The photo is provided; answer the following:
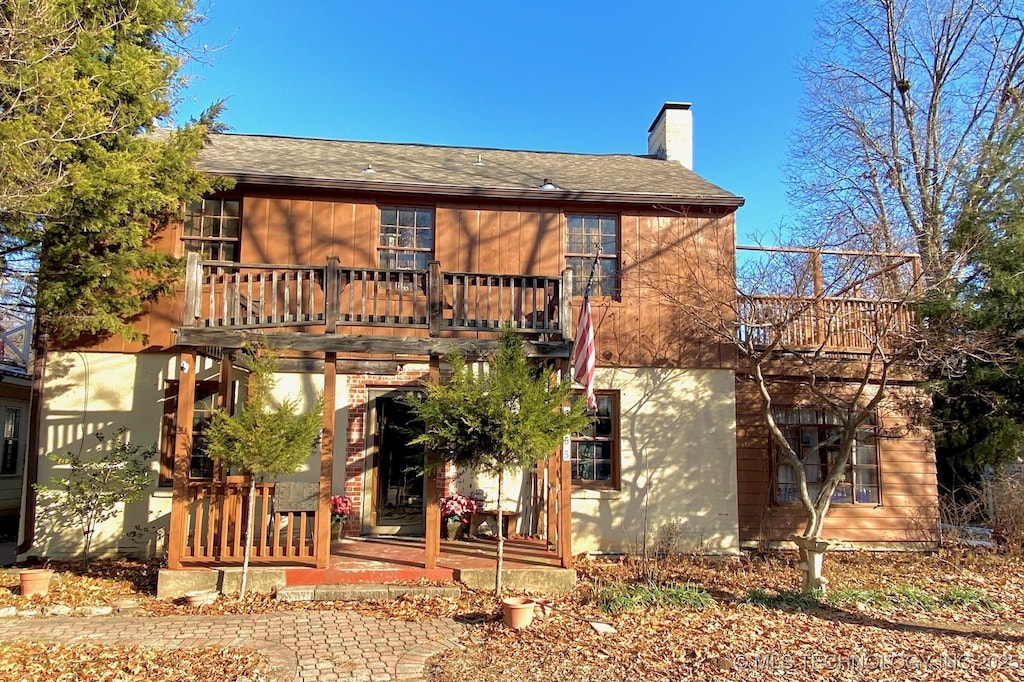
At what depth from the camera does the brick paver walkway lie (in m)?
5.52

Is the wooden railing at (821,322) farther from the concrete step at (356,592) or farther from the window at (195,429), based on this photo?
the window at (195,429)

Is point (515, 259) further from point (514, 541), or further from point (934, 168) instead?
point (934, 168)

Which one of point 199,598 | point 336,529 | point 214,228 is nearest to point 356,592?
point 199,598

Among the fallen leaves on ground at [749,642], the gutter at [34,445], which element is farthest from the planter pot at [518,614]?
the gutter at [34,445]

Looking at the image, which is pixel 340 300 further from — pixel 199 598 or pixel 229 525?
pixel 199 598

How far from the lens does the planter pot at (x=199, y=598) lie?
7.19 metres

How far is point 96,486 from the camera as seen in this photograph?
339 inches

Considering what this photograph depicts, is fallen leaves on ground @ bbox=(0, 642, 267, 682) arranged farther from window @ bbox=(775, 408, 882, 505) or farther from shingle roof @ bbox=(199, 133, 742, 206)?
window @ bbox=(775, 408, 882, 505)

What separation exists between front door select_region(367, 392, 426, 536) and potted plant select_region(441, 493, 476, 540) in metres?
0.67

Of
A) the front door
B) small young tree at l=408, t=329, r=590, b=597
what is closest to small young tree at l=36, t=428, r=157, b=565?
the front door

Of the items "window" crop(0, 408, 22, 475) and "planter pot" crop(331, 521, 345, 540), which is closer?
"planter pot" crop(331, 521, 345, 540)

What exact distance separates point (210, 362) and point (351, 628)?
5402mm

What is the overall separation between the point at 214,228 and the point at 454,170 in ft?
13.6

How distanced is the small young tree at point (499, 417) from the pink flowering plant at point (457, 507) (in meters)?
2.35
